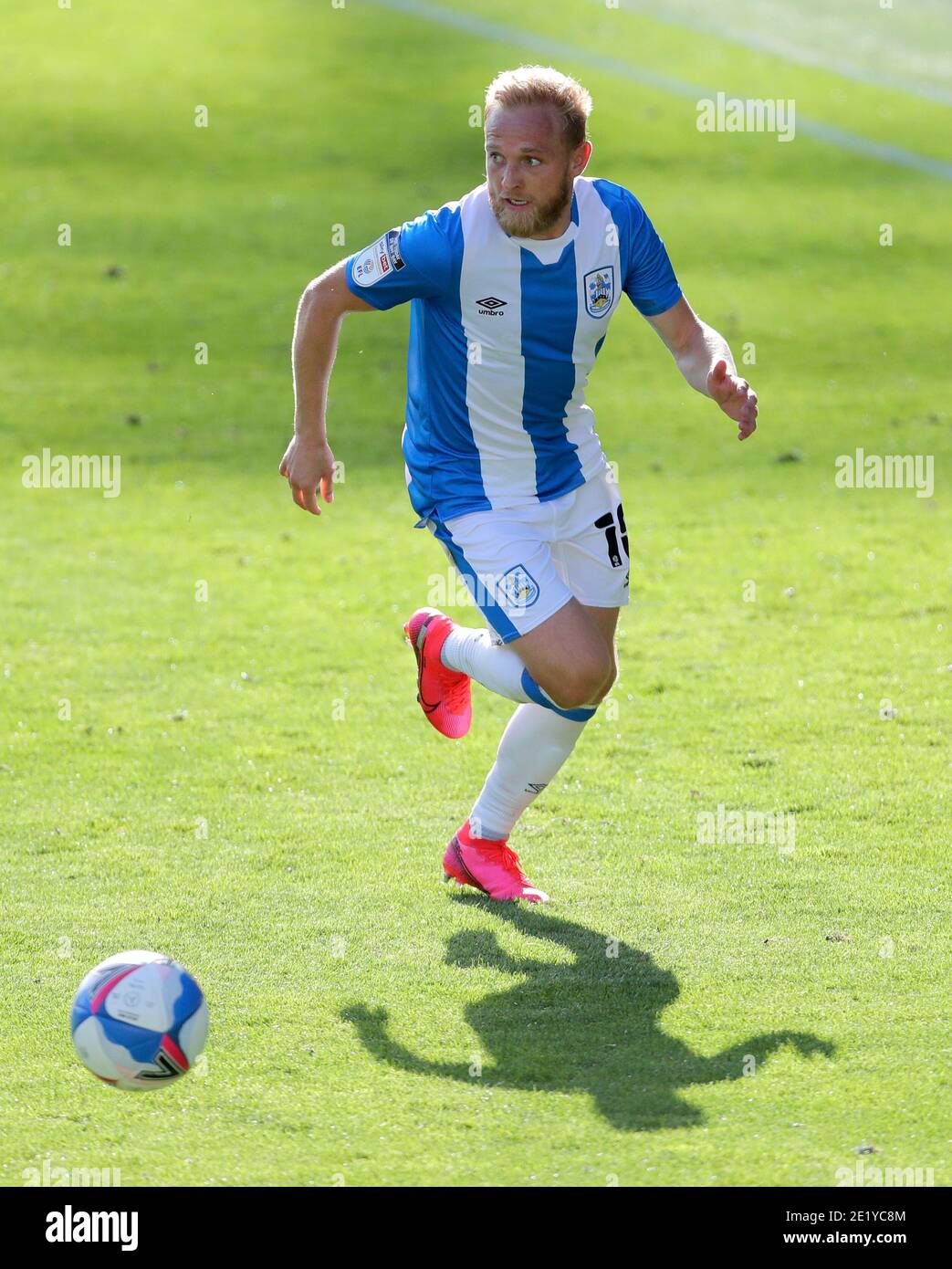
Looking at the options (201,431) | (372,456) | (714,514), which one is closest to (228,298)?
(201,431)

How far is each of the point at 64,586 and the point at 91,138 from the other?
13944mm

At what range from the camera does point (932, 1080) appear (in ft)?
14.8

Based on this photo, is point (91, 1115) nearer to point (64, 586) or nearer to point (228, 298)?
point (64, 586)

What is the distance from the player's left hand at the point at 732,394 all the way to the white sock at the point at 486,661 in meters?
1.10

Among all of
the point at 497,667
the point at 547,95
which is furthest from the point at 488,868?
the point at 547,95

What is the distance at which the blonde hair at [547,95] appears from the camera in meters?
5.20

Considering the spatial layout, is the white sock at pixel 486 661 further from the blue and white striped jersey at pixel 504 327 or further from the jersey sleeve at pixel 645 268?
the jersey sleeve at pixel 645 268

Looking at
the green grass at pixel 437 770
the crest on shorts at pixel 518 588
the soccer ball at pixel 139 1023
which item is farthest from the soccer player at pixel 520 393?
the soccer ball at pixel 139 1023

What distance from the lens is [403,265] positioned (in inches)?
214

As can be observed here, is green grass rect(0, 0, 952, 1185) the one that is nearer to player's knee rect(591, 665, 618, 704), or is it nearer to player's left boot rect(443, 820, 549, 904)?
player's left boot rect(443, 820, 549, 904)

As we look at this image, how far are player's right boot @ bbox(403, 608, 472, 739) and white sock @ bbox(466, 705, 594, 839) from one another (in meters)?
0.49

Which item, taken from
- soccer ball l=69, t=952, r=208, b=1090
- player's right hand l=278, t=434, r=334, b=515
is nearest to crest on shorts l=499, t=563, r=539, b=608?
player's right hand l=278, t=434, r=334, b=515

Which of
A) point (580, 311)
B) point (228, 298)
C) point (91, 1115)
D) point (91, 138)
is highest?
point (91, 138)

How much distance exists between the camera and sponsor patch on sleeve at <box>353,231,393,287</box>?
5457mm
